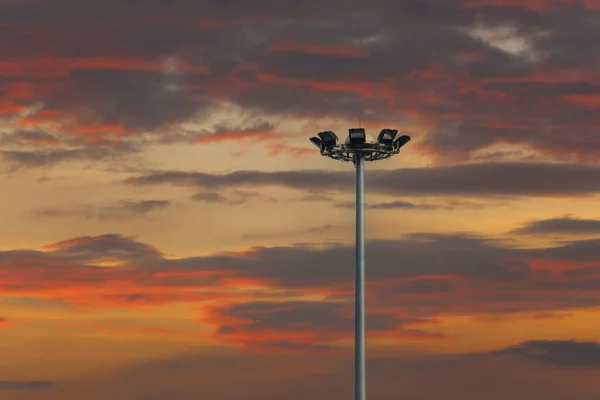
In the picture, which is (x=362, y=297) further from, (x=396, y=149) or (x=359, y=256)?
(x=396, y=149)

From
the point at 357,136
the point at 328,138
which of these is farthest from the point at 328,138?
the point at 357,136

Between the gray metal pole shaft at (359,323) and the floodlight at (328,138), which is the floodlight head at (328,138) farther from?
the gray metal pole shaft at (359,323)

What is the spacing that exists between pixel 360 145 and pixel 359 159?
4.16ft

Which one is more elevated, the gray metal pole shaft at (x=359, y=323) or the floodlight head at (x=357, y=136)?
the floodlight head at (x=357, y=136)

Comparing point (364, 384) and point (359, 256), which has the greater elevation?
point (359, 256)

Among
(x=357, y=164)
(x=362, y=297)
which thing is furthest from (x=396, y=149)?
(x=362, y=297)

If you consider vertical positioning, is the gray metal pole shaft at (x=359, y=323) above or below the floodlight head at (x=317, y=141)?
below

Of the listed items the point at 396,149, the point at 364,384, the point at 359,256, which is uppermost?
the point at 396,149

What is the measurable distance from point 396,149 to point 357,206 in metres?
5.00

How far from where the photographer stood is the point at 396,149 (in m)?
117

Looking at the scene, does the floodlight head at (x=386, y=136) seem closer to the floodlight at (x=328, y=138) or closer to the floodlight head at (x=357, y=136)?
the floodlight head at (x=357, y=136)

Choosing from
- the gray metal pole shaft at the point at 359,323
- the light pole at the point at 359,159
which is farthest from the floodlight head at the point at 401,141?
the gray metal pole shaft at the point at 359,323

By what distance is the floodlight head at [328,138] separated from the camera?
116 m

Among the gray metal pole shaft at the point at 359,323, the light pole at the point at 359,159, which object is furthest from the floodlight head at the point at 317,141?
the gray metal pole shaft at the point at 359,323
